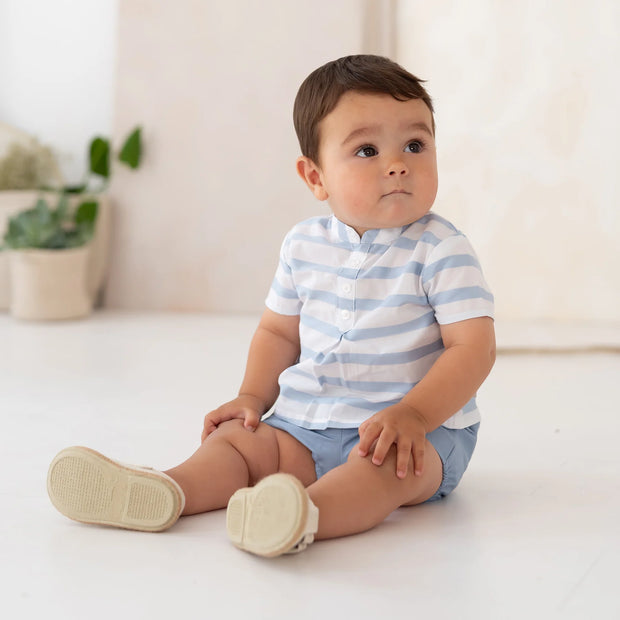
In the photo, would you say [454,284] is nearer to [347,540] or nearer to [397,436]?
[397,436]

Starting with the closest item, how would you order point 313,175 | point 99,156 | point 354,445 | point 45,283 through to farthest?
point 354,445, point 313,175, point 45,283, point 99,156

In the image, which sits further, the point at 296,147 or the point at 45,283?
the point at 296,147

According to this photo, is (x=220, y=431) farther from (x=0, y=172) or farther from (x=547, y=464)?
(x=0, y=172)

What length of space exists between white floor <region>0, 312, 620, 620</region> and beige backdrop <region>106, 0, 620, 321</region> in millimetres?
1094

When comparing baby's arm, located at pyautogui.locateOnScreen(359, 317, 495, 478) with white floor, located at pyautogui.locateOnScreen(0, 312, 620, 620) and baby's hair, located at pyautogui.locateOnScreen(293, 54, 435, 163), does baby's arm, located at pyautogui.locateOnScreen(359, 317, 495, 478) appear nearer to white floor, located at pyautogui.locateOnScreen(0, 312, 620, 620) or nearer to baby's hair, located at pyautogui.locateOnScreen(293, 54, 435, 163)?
white floor, located at pyautogui.locateOnScreen(0, 312, 620, 620)

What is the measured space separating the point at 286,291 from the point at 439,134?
1822mm

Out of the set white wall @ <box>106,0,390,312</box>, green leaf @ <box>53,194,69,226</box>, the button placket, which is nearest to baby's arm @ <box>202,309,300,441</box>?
the button placket

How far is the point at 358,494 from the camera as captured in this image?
101cm

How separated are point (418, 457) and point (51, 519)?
0.42 meters

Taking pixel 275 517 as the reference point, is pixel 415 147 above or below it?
above

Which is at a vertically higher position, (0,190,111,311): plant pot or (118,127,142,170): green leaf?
(118,127,142,170): green leaf

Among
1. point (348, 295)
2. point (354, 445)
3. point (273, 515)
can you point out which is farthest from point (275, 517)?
point (348, 295)

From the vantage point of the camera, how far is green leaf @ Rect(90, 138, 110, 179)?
3.17 m

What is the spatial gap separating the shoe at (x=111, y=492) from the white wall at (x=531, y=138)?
208 cm
